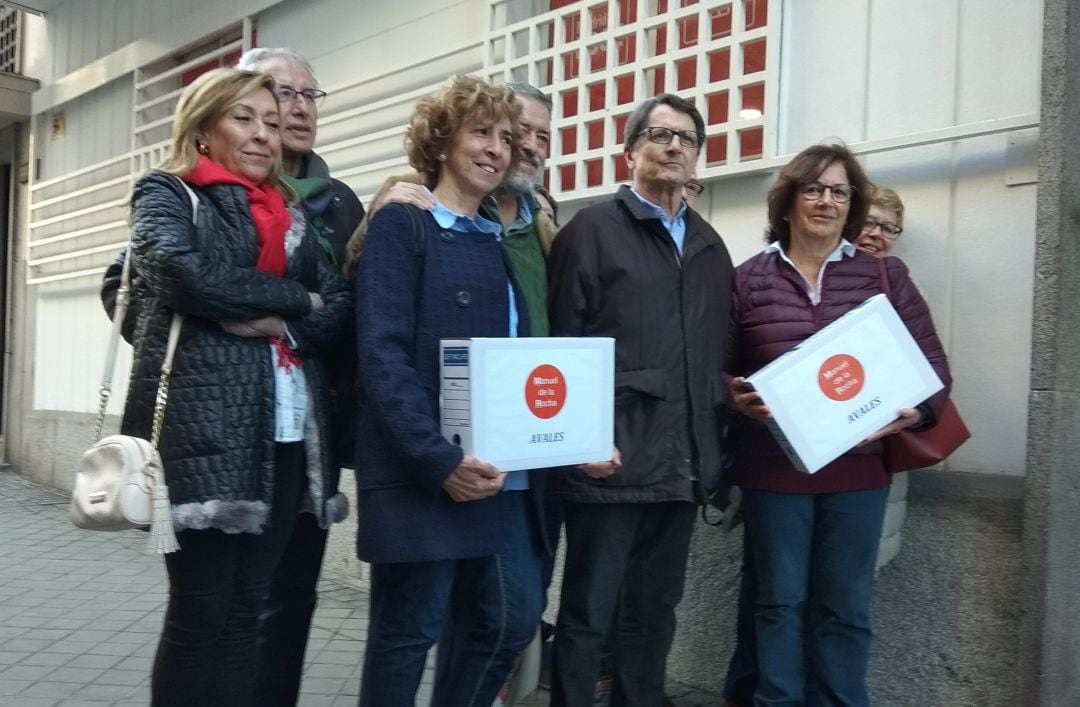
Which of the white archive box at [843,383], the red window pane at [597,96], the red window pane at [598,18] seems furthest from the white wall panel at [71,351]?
the white archive box at [843,383]

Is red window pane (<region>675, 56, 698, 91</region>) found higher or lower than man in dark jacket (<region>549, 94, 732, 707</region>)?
higher

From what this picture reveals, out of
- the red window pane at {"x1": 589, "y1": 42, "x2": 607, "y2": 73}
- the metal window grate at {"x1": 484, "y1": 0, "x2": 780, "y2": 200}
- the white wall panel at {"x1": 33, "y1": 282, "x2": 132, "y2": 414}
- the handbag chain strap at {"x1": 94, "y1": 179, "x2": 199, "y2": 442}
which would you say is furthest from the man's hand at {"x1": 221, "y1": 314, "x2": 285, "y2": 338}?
the white wall panel at {"x1": 33, "y1": 282, "x2": 132, "y2": 414}

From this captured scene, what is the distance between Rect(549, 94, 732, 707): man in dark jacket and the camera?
2.69 meters

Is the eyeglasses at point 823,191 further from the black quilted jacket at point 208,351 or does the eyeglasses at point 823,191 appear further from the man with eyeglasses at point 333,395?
the black quilted jacket at point 208,351

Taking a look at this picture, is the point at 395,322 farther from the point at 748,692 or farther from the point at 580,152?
the point at 580,152

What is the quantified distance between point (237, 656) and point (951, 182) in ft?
8.64

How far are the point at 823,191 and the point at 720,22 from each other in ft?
4.91

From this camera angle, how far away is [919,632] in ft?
10.4

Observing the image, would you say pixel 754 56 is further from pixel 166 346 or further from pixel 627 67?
pixel 166 346

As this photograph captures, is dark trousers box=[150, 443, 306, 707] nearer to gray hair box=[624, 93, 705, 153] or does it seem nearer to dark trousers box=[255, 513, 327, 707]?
dark trousers box=[255, 513, 327, 707]

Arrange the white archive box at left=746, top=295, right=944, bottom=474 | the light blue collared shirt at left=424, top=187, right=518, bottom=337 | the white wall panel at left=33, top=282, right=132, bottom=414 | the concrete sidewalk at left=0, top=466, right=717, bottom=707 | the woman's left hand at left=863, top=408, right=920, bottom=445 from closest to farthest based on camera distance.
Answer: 1. the light blue collared shirt at left=424, top=187, right=518, bottom=337
2. the white archive box at left=746, top=295, right=944, bottom=474
3. the woman's left hand at left=863, top=408, right=920, bottom=445
4. the concrete sidewalk at left=0, top=466, right=717, bottom=707
5. the white wall panel at left=33, top=282, right=132, bottom=414

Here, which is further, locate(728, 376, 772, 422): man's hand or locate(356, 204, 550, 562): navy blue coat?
locate(728, 376, 772, 422): man's hand

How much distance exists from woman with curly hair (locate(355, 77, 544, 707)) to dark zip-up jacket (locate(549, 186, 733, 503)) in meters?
0.22

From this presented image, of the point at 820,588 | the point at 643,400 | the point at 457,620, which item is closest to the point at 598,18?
the point at 643,400
